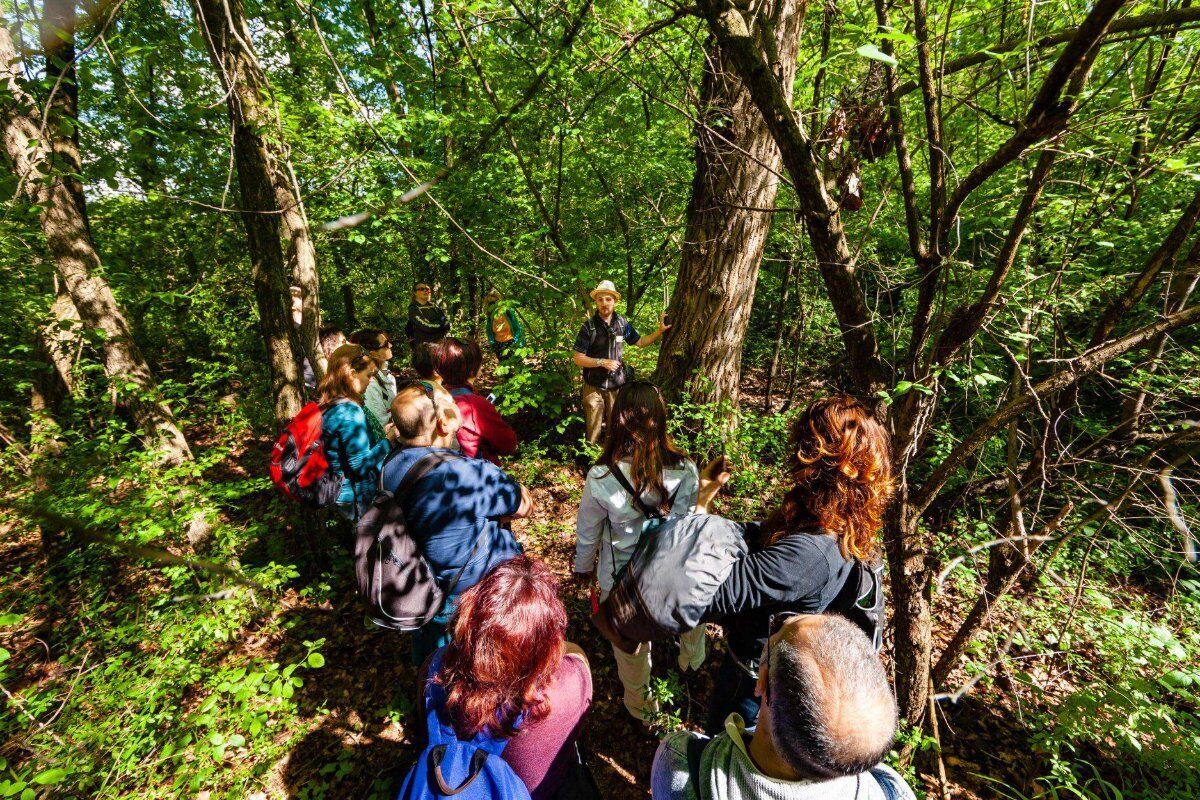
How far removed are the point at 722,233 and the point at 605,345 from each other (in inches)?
69.0

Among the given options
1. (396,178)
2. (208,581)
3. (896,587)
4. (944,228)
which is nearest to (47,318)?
(208,581)

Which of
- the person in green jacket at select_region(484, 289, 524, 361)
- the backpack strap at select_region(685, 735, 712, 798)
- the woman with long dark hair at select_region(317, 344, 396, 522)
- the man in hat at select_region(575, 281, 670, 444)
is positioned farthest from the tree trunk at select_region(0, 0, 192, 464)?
the backpack strap at select_region(685, 735, 712, 798)

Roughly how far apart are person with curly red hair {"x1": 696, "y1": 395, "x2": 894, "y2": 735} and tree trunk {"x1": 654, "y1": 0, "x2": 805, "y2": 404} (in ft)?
6.40

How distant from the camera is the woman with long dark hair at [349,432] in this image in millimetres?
3254

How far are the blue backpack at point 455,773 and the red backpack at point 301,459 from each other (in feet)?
7.40

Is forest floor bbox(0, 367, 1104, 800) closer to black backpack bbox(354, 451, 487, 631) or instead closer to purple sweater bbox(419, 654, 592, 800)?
purple sweater bbox(419, 654, 592, 800)

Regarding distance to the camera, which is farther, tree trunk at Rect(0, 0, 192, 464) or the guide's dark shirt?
the guide's dark shirt

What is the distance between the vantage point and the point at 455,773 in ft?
4.74

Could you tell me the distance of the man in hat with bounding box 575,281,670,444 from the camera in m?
4.78

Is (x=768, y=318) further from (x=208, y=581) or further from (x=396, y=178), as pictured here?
(x=208, y=581)

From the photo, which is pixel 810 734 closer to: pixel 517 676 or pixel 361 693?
pixel 517 676

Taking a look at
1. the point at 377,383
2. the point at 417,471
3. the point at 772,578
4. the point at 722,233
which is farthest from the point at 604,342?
the point at 772,578

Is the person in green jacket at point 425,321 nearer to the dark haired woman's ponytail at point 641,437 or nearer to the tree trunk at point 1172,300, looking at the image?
the dark haired woman's ponytail at point 641,437

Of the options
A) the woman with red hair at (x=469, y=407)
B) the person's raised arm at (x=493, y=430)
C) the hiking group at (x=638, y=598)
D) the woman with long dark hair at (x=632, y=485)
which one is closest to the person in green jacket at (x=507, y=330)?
the woman with red hair at (x=469, y=407)
